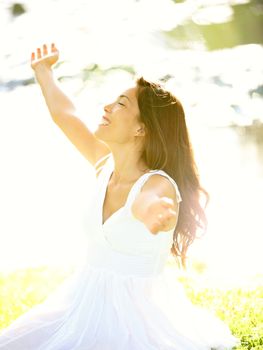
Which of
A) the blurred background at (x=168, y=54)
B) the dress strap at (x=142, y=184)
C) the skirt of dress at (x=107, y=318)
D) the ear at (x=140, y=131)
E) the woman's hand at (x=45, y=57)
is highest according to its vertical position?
the woman's hand at (x=45, y=57)

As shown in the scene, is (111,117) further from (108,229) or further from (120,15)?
(120,15)

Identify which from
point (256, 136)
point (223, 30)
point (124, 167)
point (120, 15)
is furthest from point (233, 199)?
point (124, 167)

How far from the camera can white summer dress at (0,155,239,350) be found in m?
2.78

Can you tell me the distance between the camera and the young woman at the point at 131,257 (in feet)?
9.18

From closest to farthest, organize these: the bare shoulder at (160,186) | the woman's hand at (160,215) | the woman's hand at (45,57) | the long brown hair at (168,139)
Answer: the woman's hand at (160,215)
the bare shoulder at (160,186)
the long brown hair at (168,139)
the woman's hand at (45,57)

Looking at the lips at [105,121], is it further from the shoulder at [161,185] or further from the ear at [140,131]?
the shoulder at [161,185]

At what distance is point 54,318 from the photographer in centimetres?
289

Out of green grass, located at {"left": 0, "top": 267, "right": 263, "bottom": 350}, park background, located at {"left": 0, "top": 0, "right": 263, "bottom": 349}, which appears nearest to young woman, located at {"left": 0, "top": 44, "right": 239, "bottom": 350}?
green grass, located at {"left": 0, "top": 267, "right": 263, "bottom": 350}

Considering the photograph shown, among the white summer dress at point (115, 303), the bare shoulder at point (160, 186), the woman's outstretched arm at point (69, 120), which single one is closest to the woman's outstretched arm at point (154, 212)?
the bare shoulder at point (160, 186)

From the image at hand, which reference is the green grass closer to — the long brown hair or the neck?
the long brown hair

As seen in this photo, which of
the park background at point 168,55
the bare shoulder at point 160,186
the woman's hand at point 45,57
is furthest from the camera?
the park background at point 168,55

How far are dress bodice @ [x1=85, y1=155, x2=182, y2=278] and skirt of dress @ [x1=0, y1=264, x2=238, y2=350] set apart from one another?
92 mm

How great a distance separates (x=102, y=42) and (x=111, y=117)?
30.2 feet

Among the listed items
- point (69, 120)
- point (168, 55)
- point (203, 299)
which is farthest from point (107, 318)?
point (168, 55)
